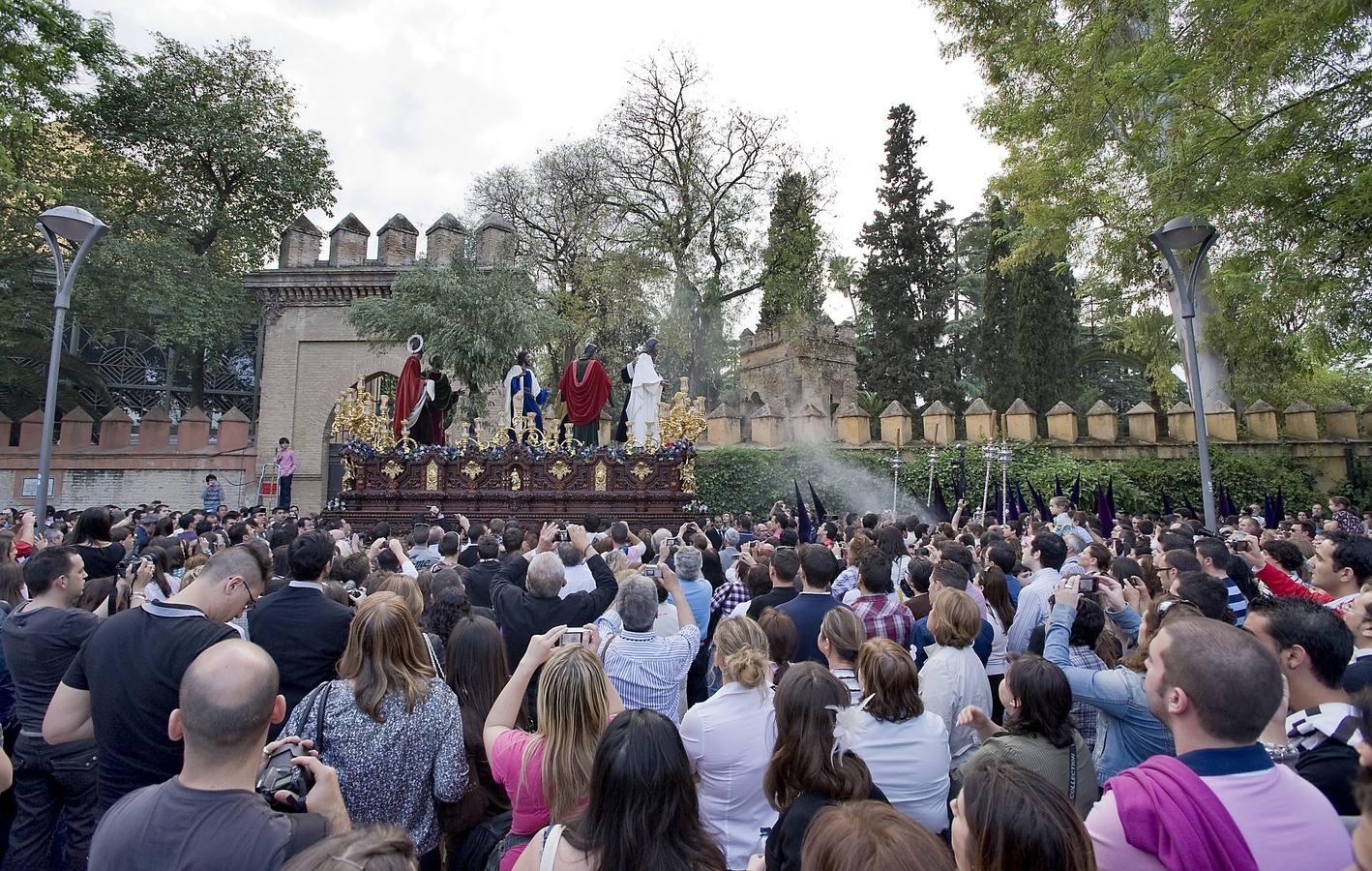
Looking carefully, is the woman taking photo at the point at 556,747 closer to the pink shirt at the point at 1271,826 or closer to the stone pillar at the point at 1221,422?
the pink shirt at the point at 1271,826

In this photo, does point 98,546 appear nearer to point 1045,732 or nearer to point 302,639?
point 302,639

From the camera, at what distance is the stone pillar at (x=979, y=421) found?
21766mm

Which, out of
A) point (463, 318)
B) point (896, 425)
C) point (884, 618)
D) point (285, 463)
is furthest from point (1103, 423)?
point (285, 463)

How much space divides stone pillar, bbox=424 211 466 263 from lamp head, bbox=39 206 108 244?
53.2 ft

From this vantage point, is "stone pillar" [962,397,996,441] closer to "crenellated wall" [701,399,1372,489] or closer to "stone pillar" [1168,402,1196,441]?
"crenellated wall" [701,399,1372,489]

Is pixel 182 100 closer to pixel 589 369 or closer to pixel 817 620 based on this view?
pixel 589 369

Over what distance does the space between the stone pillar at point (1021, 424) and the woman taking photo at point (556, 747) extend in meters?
20.9

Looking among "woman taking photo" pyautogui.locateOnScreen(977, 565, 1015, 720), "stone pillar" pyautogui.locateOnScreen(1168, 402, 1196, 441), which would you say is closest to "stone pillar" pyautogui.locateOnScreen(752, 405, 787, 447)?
"stone pillar" pyautogui.locateOnScreen(1168, 402, 1196, 441)

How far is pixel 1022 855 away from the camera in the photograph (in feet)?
6.34

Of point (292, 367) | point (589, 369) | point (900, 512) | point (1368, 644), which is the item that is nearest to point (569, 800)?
point (1368, 644)

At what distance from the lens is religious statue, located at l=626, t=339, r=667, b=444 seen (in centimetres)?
1688

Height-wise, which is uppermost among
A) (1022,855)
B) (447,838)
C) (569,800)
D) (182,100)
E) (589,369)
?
(182,100)

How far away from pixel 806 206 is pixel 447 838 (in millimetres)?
30484

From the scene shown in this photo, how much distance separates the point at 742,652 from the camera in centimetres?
356
